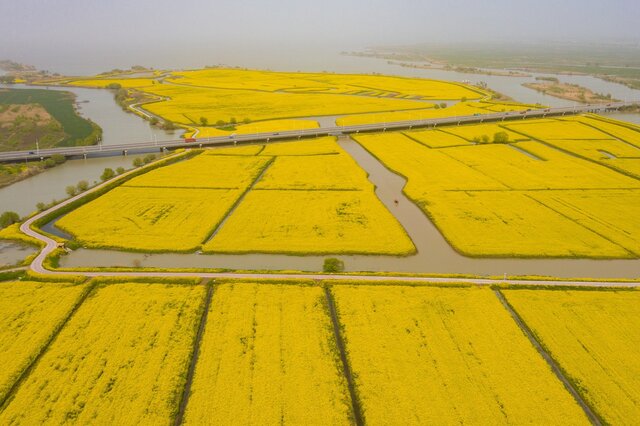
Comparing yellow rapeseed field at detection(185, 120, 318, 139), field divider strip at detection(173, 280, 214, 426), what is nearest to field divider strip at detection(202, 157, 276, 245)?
field divider strip at detection(173, 280, 214, 426)

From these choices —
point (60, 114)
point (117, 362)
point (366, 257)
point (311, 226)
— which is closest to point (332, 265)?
point (366, 257)

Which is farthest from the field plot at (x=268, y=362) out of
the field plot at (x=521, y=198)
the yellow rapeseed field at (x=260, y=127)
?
the yellow rapeseed field at (x=260, y=127)

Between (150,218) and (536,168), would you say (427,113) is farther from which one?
(150,218)

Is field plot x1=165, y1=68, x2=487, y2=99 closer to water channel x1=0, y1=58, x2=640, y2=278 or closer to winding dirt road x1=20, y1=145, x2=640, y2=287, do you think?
water channel x1=0, y1=58, x2=640, y2=278

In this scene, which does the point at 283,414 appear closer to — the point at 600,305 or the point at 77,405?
the point at 77,405

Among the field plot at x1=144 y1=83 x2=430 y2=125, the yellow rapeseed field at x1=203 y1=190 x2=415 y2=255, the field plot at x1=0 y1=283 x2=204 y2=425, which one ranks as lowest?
the field plot at x1=0 y1=283 x2=204 y2=425

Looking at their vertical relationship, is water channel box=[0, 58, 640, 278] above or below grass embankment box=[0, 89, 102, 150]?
below

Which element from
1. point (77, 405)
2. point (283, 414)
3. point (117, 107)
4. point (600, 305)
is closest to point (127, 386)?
point (77, 405)

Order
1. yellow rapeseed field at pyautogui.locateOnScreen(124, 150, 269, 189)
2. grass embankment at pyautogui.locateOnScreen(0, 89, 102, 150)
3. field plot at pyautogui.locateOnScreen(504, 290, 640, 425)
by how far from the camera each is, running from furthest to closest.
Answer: grass embankment at pyautogui.locateOnScreen(0, 89, 102, 150)
yellow rapeseed field at pyautogui.locateOnScreen(124, 150, 269, 189)
field plot at pyautogui.locateOnScreen(504, 290, 640, 425)
